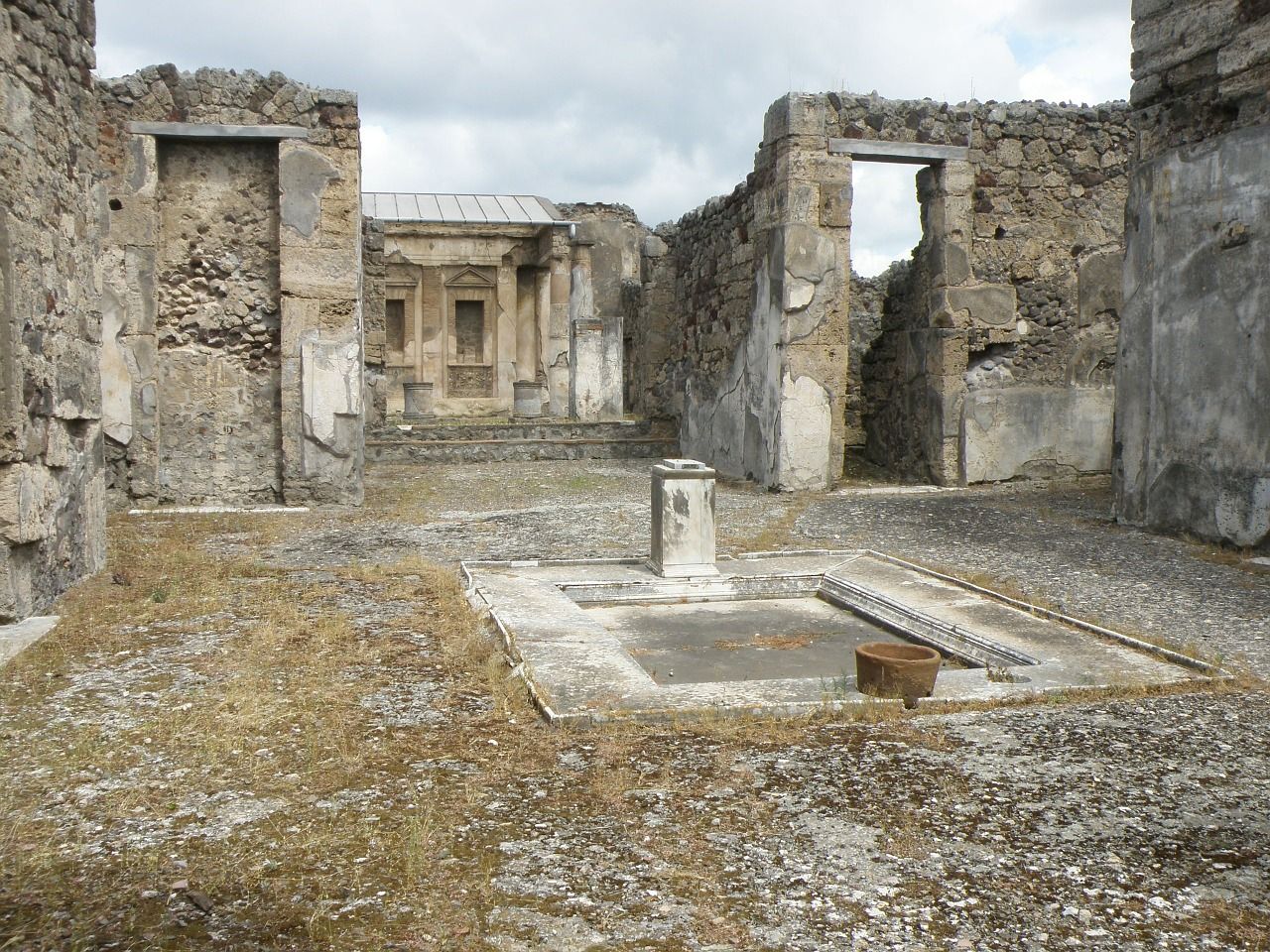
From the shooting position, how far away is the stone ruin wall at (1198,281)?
22.2ft

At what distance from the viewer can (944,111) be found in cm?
1023

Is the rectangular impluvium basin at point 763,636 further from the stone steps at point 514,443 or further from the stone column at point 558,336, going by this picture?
the stone column at point 558,336

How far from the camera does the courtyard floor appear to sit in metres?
2.25

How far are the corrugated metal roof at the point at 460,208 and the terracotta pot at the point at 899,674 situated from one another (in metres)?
16.9

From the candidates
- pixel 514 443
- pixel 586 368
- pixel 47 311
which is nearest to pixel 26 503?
pixel 47 311

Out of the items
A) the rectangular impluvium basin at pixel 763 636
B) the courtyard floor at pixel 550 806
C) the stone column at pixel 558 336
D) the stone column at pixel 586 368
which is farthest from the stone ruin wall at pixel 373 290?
the courtyard floor at pixel 550 806

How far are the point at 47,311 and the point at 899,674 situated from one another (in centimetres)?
417

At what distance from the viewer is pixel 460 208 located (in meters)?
22.0

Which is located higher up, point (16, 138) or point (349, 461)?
point (16, 138)

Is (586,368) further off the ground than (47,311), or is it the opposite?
(586,368)

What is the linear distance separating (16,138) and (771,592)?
13.5ft

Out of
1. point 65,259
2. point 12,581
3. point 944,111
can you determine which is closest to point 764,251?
point 944,111

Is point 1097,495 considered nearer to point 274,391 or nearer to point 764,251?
point 764,251

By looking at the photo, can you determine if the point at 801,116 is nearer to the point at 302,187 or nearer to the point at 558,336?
the point at 302,187
